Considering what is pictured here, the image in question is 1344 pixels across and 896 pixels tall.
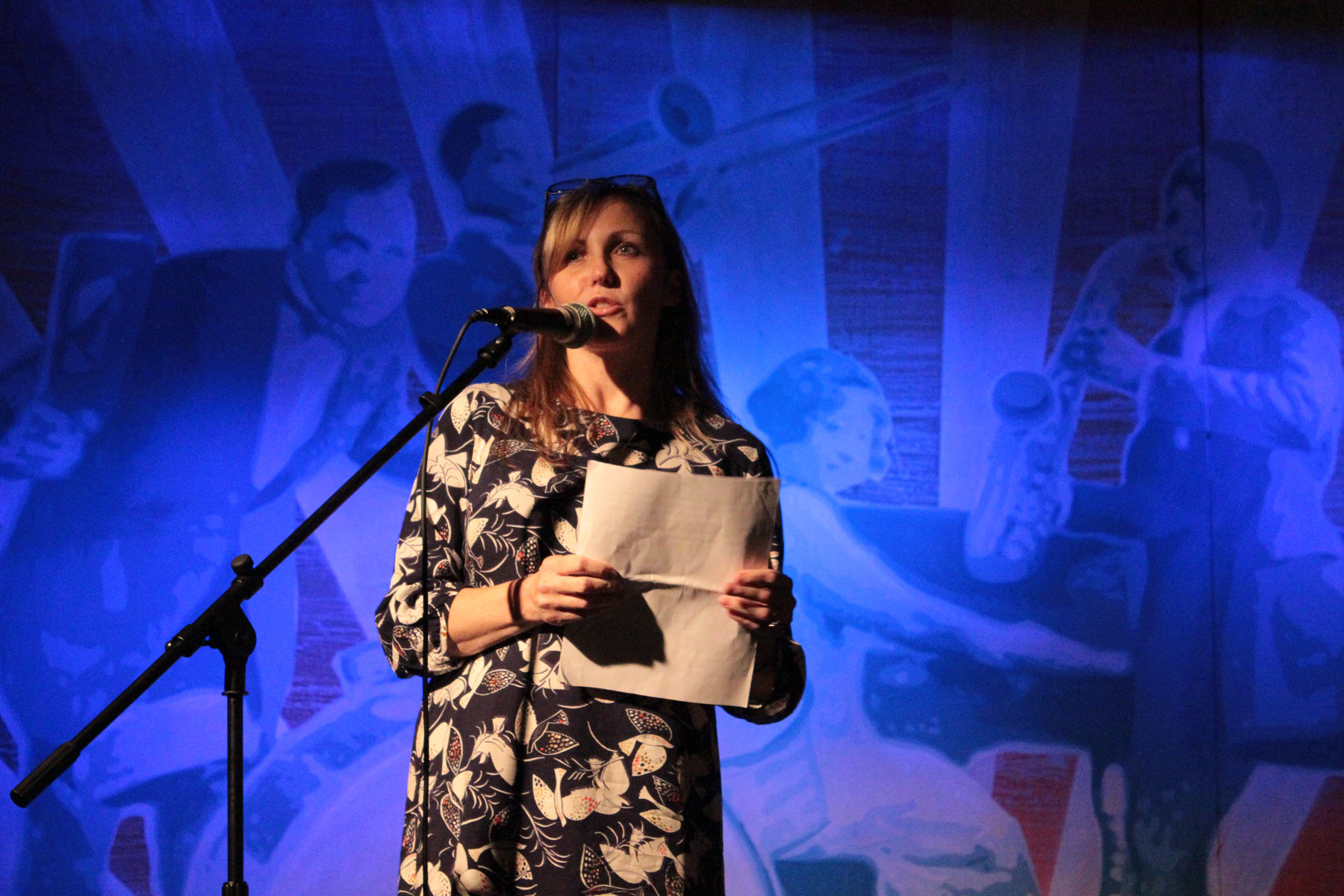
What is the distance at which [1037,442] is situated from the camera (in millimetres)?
2748

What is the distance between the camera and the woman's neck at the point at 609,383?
1.41m

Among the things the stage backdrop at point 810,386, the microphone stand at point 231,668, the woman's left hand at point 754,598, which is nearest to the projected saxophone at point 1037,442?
the stage backdrop at point 810,386

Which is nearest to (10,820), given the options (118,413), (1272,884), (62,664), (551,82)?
(62,664)

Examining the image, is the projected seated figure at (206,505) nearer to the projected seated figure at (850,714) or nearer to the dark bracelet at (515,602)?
the projected seated figure at (850,714)

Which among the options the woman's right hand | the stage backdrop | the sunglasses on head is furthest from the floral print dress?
the stage backdrop

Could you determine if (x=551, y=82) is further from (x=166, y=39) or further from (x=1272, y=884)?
(x=1272, y=884)

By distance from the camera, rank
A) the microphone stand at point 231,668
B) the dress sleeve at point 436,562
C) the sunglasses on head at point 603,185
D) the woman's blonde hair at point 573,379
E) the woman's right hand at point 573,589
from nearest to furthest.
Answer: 1. the microphone stand at point 231,668
2. the woman's right hand at point 573,589
3. the dress sleeve at point 436,562
4. the woman's blonde hair at point 573,379
5. the sunglasses on head at point 603,185

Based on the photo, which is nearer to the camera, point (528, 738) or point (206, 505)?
point (528, 738)

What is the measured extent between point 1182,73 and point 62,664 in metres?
3.16

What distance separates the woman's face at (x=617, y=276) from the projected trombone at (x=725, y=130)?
1265 millimetres

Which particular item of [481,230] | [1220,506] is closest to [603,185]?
[481,230]

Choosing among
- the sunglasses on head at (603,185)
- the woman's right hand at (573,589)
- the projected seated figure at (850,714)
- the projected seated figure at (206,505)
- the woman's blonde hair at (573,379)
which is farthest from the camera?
the projected seated figure at (850,714)

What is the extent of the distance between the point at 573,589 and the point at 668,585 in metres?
0.12

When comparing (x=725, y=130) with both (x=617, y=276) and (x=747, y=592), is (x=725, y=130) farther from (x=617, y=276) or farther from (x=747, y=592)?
(x=747, y=592)
